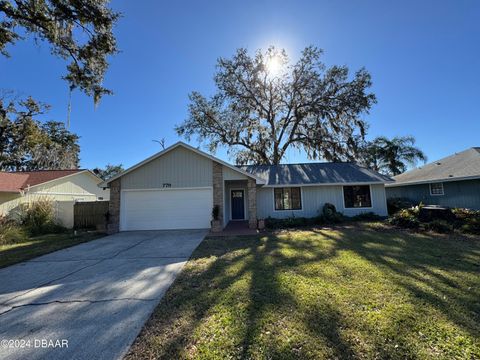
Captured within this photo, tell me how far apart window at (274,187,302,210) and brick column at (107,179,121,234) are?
8813mm

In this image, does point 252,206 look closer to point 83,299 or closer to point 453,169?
point 83,299

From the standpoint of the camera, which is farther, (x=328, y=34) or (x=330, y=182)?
(x=330, y=182)

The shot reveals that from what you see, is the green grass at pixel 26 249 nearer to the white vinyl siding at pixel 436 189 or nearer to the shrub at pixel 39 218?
the shrub at pixel 39 218

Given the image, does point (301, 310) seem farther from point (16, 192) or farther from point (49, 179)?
point (49, 179)

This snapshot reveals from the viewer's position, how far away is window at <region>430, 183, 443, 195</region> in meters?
15.6

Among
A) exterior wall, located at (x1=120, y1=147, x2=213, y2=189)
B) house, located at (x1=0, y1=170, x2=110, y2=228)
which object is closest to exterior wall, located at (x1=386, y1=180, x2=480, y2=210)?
exterior wall, located at (x1=120, y1=147, x2=213, y2=189)

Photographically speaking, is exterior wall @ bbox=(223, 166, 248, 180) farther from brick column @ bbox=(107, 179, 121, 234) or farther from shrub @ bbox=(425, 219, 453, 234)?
shrub @ bbox=(425, 219, 453, 234)

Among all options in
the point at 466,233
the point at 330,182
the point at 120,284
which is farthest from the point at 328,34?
the point at 120,284

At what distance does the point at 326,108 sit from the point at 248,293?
19.5 metres

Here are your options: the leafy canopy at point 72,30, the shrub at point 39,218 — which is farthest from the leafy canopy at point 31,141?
the leafy canopy at point 72,30

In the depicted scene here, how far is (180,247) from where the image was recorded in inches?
329

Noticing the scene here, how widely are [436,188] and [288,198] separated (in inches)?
410

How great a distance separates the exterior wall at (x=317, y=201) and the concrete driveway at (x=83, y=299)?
703 cm

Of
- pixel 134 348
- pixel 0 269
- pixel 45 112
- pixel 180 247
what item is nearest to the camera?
pixel 134 348
